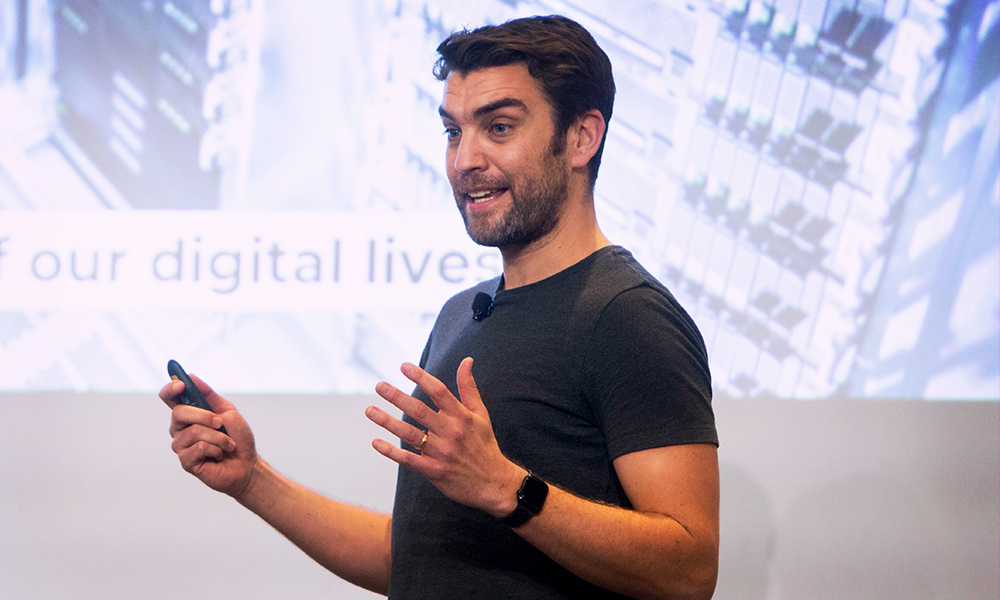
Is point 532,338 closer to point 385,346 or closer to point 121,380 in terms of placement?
point 385,346

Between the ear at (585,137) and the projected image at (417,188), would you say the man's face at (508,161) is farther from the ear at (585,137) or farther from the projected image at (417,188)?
the projected image at (417,188)

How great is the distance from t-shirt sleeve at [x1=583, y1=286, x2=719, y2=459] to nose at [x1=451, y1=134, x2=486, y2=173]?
32 cm

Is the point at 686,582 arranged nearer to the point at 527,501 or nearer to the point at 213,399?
the point at 527,501

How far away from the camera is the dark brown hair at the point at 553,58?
1.23m

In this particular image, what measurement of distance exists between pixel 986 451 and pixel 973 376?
0.23 m

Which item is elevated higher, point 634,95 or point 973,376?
point 634,95

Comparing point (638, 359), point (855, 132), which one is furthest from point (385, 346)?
point (855, 132)

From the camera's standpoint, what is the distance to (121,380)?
87.0 inches

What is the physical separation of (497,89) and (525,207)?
19 cm

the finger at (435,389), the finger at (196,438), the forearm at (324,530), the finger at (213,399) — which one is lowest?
the forearm at (324,530)

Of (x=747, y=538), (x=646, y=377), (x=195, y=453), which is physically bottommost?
(x=747, y=538)

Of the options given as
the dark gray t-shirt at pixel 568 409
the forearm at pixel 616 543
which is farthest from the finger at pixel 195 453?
the forearm at pixel 616 543

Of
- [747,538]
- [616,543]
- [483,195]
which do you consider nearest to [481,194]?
[483,195]

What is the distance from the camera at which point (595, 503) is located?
Answer: 950 mm
